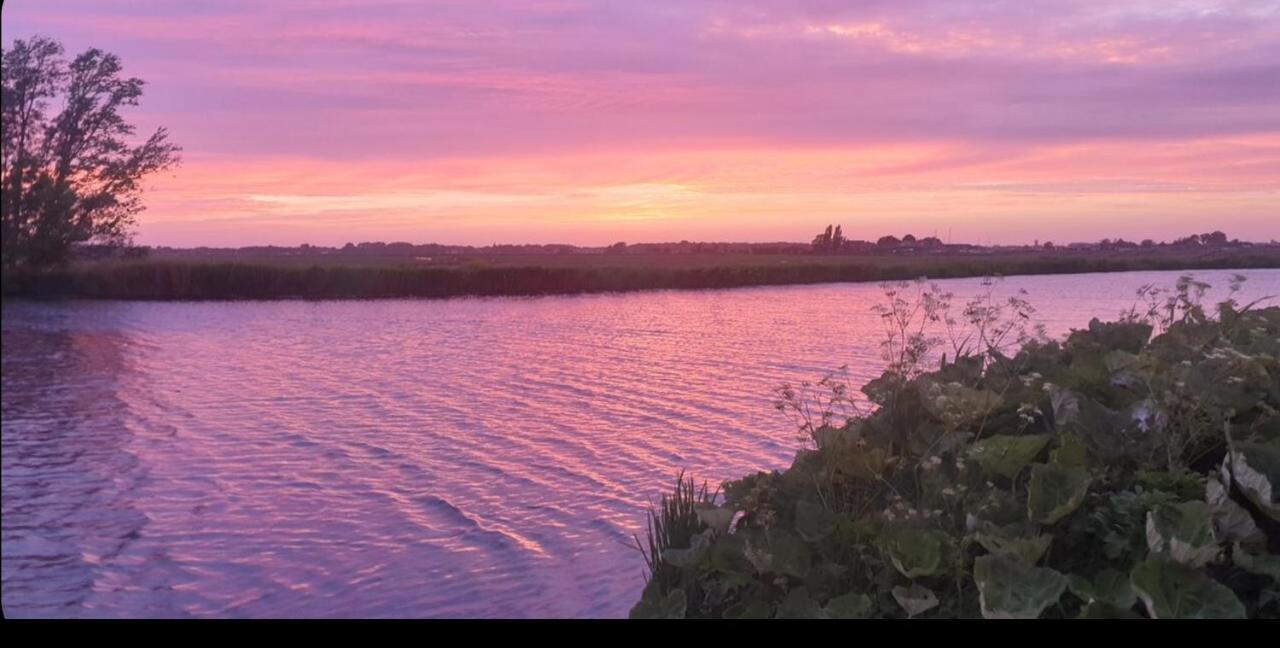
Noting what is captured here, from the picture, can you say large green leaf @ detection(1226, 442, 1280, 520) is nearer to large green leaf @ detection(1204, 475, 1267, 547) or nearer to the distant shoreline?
large green leaf @ detection(1204, 475, 1267, 547)

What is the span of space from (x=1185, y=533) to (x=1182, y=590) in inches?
7.2

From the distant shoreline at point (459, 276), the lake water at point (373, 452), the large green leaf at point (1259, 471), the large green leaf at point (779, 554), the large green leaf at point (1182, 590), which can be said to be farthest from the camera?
the distant shoreline at point (459, 276)

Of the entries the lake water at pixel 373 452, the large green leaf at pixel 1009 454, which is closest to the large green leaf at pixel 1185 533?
the large green leaf at pixel 1009 454

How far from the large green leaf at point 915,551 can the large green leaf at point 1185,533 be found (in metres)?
0.66

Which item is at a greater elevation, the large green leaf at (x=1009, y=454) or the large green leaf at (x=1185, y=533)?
the large green leaf at (x=1009, y=454)

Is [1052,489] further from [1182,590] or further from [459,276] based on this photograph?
[459,276]

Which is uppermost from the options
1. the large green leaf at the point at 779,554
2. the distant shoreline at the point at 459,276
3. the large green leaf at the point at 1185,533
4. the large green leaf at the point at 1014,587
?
the distant shoreline at the point at 459,276

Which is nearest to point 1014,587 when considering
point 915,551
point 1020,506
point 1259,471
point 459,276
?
point 915,551

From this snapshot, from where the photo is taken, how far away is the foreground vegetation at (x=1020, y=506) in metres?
3.40

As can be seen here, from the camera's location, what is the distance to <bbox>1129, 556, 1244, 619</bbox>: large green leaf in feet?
10.5

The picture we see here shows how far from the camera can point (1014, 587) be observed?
3.35 metres

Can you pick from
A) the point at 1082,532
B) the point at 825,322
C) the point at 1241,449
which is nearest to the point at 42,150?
the point at 1082,532

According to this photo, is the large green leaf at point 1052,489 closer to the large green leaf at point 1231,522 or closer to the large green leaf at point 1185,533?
the large green leaf at point 1185,533
